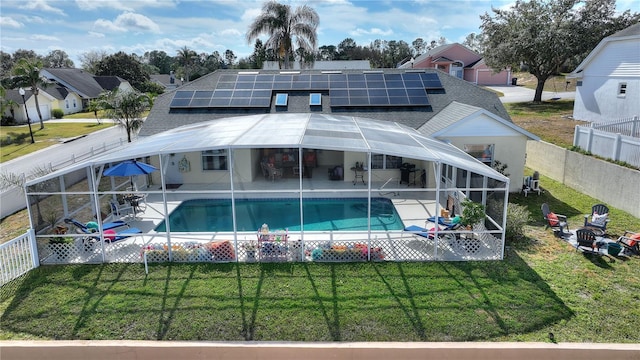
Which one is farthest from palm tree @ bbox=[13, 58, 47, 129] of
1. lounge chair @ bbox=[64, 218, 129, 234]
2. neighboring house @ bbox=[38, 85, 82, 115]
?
lounge chair @ bbox=[64, 218, 129, 234]

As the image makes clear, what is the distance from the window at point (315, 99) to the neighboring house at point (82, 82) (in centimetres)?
4264

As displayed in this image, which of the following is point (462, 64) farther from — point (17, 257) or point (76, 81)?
point (17, 257)

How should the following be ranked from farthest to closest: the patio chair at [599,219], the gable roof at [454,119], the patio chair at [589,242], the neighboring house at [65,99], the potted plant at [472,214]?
the neighboring house at [65,99] < the gable roof at [454,119] < the patio chair at [599,219] < the potted plant at [472,214] < the patio chair at [589,242]

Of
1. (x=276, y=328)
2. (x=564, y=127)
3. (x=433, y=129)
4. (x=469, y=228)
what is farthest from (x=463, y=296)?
(x=564, y=127)

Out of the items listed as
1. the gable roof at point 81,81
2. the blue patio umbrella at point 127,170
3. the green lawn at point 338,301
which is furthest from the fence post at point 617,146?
the gable roof at point 81,81

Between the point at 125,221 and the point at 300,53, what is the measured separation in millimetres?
24262

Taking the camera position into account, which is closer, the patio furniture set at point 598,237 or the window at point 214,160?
the patio furniture set at point 598,237

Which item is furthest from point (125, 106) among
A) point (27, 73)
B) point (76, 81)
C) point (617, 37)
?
point (76, 81)

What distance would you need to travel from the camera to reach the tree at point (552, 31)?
31859 millimetres

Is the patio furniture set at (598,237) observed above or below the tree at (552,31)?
below

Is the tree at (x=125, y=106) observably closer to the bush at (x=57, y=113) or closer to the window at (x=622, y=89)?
the window at (x=622, y=89)

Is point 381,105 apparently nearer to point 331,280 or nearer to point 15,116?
point 331,280

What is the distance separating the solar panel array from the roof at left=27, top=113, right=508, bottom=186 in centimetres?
524

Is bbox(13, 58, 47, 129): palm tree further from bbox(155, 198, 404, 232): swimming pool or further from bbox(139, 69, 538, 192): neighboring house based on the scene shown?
bbox(155, 198, 404, 232): swimming pool
